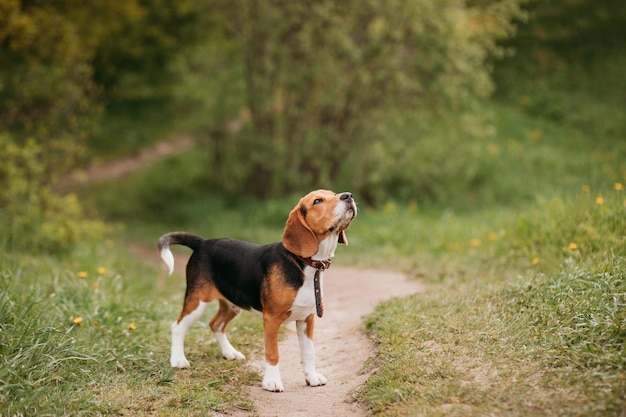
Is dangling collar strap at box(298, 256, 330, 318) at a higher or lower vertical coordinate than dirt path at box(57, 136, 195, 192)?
higher

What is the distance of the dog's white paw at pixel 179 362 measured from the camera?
573 centimetres

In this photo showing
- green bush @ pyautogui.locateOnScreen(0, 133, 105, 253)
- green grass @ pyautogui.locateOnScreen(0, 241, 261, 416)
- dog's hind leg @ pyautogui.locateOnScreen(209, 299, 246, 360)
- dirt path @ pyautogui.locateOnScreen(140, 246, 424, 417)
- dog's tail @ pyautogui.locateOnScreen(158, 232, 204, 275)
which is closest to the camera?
green grass @ pyautogui.locateOnScreen(0, 241, 261, 416)

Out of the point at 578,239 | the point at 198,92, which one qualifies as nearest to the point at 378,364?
the point at 578,239

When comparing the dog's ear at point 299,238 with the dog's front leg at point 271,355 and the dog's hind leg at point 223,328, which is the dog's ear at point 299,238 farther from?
the dog's hind leg at point 223,328

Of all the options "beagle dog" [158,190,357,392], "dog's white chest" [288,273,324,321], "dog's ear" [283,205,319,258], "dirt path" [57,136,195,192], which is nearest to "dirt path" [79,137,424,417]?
"beagle dog" [158,190,357,392]

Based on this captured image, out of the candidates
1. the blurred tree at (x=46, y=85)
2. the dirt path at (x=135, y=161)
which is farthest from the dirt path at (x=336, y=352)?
the dirt path at (x=135, y=161)

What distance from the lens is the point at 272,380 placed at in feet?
17.5

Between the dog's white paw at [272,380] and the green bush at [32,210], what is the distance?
18.0ft

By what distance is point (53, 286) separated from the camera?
7.32m

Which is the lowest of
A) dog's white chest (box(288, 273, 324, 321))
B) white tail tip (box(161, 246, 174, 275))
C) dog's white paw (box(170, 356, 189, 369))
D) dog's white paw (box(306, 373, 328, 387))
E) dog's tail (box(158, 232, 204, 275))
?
dog's white paw (box(306, 373, 328, 387))

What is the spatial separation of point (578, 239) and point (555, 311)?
2.17m

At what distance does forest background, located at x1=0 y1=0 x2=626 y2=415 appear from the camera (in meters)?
5.45

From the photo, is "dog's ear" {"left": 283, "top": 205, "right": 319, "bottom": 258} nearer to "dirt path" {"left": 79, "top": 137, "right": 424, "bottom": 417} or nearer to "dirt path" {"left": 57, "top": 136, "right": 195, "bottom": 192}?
"dirt path" {"left": 79, "top": 137, "right": 424, "bottom": 417}

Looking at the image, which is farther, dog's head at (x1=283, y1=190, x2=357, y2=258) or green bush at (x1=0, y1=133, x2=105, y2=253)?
green bush at (x1=0, y1=133, x2=105, y2=253)
